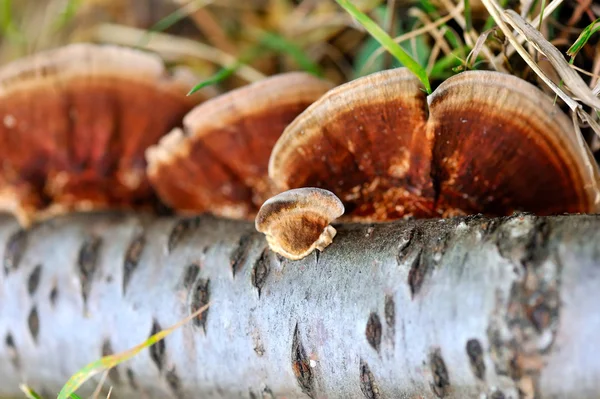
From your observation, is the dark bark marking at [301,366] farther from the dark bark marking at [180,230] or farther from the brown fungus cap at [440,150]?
the dark bark marking at [180,230]

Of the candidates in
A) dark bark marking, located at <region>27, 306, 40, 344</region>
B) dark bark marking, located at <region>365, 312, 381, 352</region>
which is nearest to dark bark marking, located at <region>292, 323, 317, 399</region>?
dark bark marking, located at <region>365, 312, 381, 352</region>

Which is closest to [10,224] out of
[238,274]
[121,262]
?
[121,262]

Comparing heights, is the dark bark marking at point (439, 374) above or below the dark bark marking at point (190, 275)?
below

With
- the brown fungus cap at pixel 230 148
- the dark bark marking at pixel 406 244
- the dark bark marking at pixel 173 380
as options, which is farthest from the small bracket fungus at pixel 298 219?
the dark bark marking at pixel 173 380

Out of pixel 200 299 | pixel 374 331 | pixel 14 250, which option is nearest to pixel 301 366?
pixel 374 331

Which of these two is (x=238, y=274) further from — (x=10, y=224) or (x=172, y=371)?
(x=10, y=224)

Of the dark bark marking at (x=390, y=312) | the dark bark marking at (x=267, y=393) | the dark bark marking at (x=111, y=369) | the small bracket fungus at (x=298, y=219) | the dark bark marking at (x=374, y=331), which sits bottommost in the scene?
the dark bark marking at (x=267, y=393)
